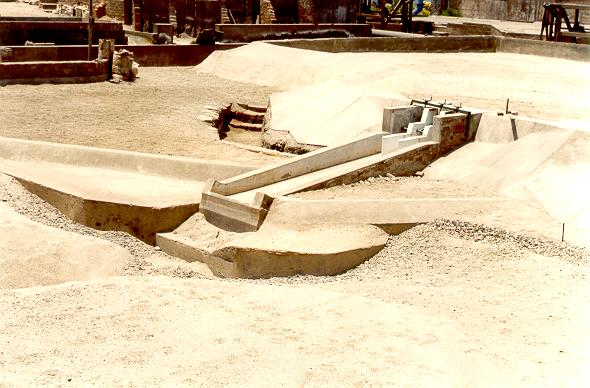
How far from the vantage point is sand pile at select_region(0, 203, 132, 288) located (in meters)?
9.26

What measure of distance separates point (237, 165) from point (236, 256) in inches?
107

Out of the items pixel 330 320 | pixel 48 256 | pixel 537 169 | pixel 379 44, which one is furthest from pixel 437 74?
pixel 330 320

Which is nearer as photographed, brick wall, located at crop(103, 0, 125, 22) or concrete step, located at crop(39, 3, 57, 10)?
brick wall, located at crop(103, 0, 125, 22)

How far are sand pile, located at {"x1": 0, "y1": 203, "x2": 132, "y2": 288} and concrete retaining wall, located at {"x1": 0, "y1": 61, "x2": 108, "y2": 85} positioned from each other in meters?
8.66

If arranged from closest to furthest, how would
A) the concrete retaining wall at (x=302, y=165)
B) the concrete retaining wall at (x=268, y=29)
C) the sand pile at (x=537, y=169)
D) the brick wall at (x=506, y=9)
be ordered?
the sand pile at (x=537, y=169) → the concrete retaining wall at (x=302, y=165) → the concrete retaining wall at (x=268, y=29) → the brick wall at (x=506, y=9)

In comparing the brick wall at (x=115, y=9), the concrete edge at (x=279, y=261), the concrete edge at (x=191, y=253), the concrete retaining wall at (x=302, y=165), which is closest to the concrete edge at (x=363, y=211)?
the concrete edge at (x=279, y=261)

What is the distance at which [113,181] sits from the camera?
11.7m

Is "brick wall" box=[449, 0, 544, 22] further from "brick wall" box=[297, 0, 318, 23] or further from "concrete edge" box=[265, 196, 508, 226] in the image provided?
"concrete edge" box=[265, 196, 508, 226]

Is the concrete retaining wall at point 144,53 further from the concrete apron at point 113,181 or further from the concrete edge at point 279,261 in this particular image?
the concrete edge at point 279,261

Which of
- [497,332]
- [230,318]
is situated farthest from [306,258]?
[497,332]

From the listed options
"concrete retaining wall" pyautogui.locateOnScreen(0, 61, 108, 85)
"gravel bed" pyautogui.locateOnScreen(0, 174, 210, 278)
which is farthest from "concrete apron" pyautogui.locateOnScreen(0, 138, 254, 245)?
"concrete retaining wall" pyautogui.locateOnScreen(0, 61, 108, 85)

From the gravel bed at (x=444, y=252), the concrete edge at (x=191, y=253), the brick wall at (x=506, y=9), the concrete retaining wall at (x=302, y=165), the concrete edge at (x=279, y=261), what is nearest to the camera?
the gravel bed at (x=444, y=252)

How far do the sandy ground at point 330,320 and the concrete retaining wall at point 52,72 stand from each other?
298 inches

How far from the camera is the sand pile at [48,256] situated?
30.4 feet
